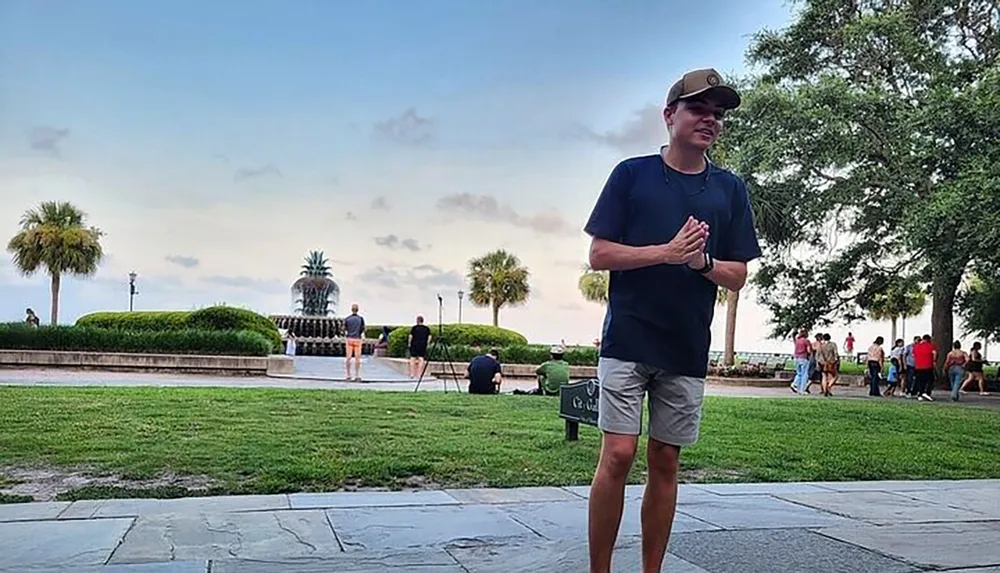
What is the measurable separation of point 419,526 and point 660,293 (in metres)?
2.17

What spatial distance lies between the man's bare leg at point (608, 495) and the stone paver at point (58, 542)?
208 centimetres

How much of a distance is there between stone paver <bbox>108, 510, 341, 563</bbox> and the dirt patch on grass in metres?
1.05

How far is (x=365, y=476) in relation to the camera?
6195 mm

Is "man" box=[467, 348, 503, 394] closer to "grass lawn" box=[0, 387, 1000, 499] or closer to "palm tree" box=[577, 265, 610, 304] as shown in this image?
"grass lawn" box=[0, 387, 1000, 499]

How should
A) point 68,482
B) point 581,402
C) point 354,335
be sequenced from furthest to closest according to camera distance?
point 354,335 → point 581,402 → point 68,482

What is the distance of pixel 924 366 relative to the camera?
64.2 ft

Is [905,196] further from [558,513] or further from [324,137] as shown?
[558,513]

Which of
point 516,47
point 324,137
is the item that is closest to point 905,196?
point 516,47

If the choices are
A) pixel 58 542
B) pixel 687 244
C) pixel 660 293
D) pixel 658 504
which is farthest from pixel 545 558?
pixel 58 542

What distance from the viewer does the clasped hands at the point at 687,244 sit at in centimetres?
286

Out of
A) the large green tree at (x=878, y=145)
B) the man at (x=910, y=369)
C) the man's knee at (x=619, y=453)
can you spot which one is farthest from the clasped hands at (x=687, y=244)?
the man at (x=910, y=369)

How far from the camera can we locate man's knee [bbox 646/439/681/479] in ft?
10.2

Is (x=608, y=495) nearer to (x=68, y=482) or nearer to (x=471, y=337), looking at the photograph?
(x=68, y=482)

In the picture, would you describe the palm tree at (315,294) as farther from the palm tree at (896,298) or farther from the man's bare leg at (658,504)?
the man's bare leg at (658,504)
